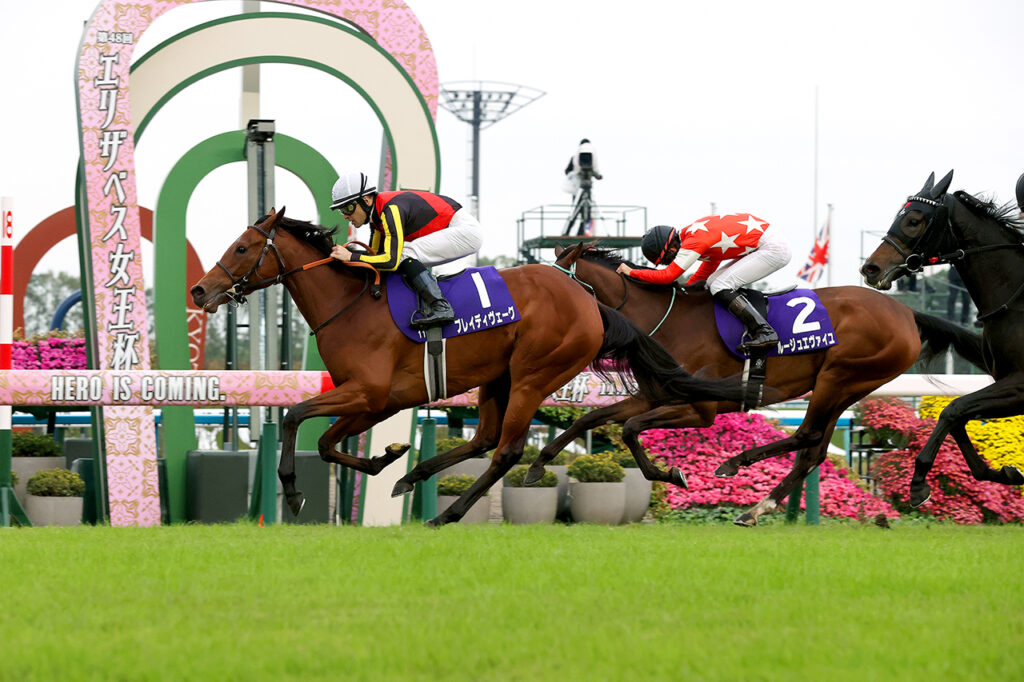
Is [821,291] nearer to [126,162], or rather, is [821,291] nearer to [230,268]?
[230,268]

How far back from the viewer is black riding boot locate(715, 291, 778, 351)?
253 inches

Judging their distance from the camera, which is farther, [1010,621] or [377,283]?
[377,283]

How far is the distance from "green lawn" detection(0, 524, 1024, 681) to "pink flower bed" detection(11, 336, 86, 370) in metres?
4.78

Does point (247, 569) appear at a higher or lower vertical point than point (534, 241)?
lower

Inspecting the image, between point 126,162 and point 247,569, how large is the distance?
3995mm

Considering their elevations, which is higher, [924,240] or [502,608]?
[924,240]

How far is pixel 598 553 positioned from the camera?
15.3ft

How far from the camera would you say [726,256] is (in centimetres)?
661

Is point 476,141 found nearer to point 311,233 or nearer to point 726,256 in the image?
point 726,256

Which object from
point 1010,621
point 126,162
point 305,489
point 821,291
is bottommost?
point 305,489

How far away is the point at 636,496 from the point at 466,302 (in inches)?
99.1

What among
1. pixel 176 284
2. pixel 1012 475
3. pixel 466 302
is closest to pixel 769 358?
pixel 1012 475

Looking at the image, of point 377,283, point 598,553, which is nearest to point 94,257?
point 377,283

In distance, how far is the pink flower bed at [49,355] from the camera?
9.75 m
